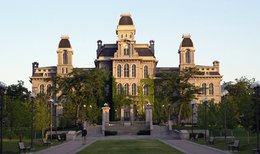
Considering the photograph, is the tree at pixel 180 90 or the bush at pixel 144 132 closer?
the bush at pixel 144 132

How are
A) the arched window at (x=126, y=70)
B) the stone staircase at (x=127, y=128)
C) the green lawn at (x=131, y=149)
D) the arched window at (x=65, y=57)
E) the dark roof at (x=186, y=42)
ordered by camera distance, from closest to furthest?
the green lawn at (x=131, y=149), the stone staircase at (x=127, y=128), the arched window at (x=126, y=70), the dark roof at (x=186, y=42), the arched window at (x=65, y=57)

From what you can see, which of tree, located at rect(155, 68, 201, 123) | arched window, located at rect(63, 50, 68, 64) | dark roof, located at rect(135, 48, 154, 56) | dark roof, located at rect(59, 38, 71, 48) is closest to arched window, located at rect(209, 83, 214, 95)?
dark roof, located at rect(135, 48, 154, 56)

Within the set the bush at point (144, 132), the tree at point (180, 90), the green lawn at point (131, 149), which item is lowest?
the bush at point (144, 132)

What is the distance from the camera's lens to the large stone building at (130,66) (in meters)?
84.3

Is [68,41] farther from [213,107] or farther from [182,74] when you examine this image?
[213,107]

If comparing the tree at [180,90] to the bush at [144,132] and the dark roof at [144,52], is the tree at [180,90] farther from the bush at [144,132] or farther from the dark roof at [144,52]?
the bush at [144,132]

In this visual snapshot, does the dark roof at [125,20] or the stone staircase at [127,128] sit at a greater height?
the dark roof at [125,20]

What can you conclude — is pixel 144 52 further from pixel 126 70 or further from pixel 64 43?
pixel 64 43

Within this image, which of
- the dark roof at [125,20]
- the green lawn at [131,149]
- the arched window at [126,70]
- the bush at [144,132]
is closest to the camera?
the green lawn at [131,149]

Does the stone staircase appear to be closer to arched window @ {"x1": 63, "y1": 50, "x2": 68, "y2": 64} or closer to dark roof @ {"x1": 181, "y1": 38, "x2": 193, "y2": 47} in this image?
arched window @ {"x1": 63, "y1": 50, "x2": 68, "y2": 64}

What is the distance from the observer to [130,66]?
85.2 metres

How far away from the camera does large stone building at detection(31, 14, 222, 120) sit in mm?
84312

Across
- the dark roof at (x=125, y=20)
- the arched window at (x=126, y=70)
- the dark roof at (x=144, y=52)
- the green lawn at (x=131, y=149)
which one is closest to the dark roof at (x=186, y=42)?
the dark roof at (x=144, y=52)

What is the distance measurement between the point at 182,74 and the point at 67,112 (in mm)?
19978
